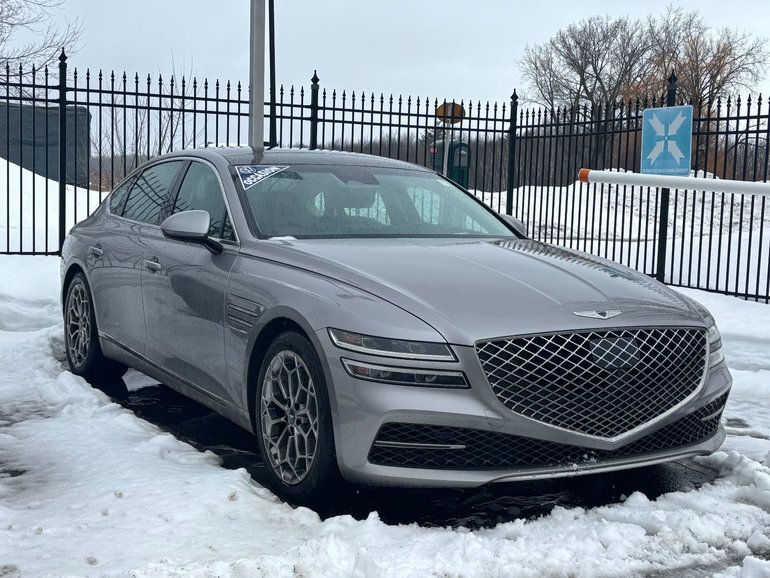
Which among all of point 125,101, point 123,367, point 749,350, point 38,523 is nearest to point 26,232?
point 125,101

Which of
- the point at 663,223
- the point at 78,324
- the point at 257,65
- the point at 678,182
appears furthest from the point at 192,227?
the point at 663,223

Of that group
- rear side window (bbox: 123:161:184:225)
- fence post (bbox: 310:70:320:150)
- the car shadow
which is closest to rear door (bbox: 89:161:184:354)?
rear side window (bbox: 123:161:184:225)

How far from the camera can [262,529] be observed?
364 cm

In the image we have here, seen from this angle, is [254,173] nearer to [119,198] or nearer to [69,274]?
[119,198]

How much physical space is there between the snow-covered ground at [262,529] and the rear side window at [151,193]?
1.44 metres

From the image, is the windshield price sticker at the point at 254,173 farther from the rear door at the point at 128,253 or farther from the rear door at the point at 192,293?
the rear door at the point at 128,253

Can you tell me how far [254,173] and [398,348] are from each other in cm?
191

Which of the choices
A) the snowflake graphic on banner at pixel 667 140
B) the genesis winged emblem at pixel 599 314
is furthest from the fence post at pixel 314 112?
the genesis winged emblem at pixel 599 314

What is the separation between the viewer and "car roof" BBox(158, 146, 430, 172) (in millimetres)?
5348

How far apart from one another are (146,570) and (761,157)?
3229 cm

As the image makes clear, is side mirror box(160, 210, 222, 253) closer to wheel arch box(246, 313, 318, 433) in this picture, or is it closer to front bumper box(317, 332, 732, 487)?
wheel arch box(246, 313, 318, 433)

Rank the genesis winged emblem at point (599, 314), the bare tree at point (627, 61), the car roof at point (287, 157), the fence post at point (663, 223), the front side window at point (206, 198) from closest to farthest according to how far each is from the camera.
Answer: the genesis winged emblem at point (599, 314), the front side window at point (206, 198), the car roof at point (287, 157), the fence post at point (663, 223), the bare tree at point (627, 61)

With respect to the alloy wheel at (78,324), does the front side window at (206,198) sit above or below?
above

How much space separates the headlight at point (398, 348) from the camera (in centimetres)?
356
